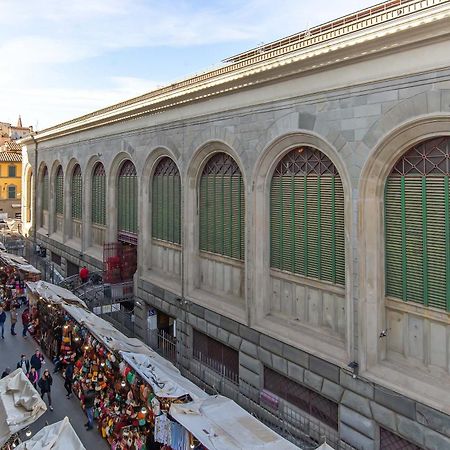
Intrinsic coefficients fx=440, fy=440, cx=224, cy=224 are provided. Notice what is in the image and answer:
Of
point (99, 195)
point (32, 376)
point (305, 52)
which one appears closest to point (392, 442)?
point (305, 52)

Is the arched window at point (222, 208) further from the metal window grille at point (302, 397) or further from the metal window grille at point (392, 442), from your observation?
the metal window grille at point (392, 442)

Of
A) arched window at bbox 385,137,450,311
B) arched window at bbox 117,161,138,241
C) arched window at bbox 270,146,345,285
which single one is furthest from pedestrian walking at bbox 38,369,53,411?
arched window at bbox 385,137,450,311

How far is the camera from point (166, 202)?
20922mm

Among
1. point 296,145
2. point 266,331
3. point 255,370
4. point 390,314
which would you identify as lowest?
point 255,370

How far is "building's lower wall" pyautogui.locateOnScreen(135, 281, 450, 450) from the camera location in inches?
403

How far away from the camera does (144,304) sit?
21875 mm

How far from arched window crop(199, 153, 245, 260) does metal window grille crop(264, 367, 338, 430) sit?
14.6ft

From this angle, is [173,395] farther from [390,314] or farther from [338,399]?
[390,314]

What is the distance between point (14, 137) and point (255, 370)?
81.1m

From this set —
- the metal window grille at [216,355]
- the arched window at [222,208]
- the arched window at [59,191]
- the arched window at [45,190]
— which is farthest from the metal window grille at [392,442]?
the arched window at [45,190]

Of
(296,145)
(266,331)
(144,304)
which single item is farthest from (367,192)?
(144,304)

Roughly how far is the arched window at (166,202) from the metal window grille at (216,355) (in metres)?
4.66

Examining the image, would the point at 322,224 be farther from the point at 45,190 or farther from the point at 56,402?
the point at 45,190

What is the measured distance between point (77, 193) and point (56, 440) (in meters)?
24.0
